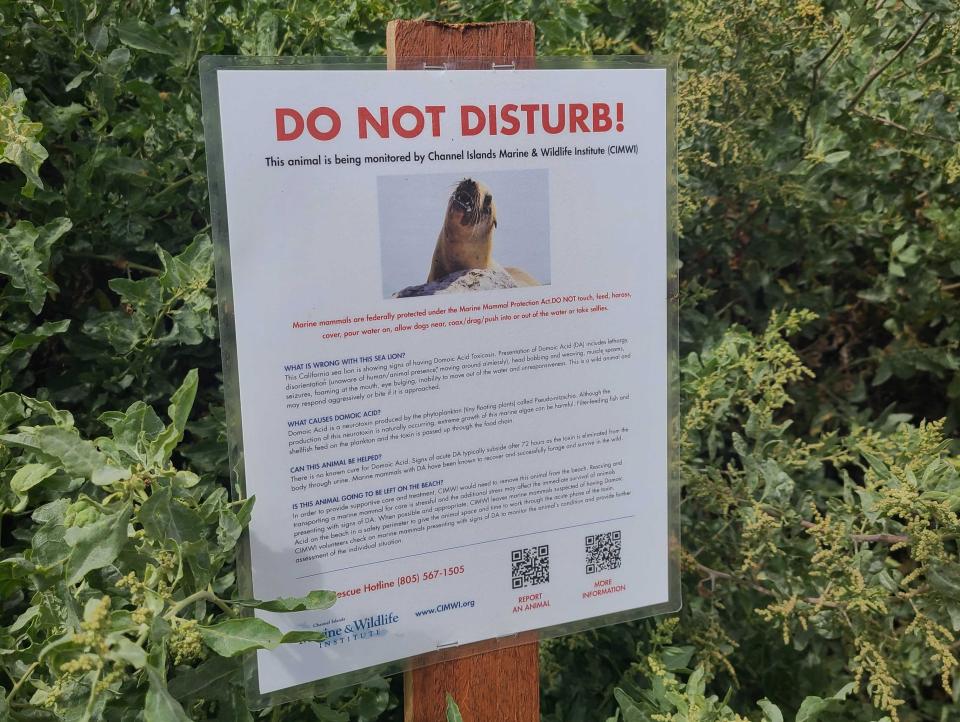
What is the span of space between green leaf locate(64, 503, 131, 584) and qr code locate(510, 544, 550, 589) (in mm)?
620

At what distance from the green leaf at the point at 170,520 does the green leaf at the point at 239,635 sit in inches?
4.7

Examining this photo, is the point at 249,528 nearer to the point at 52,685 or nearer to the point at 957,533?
the point at 52,685

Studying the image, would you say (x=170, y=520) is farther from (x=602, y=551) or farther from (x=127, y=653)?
(x=602, y=551)

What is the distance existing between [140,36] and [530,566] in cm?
116

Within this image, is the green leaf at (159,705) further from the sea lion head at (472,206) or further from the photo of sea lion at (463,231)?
the sea lion head at (472,206)

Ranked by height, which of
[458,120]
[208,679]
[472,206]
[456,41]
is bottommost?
[208,679]

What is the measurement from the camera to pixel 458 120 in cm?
135

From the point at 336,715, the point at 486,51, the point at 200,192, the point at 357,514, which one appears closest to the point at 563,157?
the point at 486,51

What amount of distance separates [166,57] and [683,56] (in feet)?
3.86

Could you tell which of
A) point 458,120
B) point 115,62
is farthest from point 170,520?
point 115,62

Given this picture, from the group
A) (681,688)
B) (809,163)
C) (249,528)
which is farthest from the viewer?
(809,163)

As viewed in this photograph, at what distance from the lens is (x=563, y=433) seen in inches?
58.6

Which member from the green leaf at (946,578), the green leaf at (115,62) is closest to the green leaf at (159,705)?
the green leaf at (115,62)

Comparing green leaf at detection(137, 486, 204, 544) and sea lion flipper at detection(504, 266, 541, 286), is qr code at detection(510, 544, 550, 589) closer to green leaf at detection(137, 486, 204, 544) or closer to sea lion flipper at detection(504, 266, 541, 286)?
sea lion flipper at detection(504, 266, 541, 286)
